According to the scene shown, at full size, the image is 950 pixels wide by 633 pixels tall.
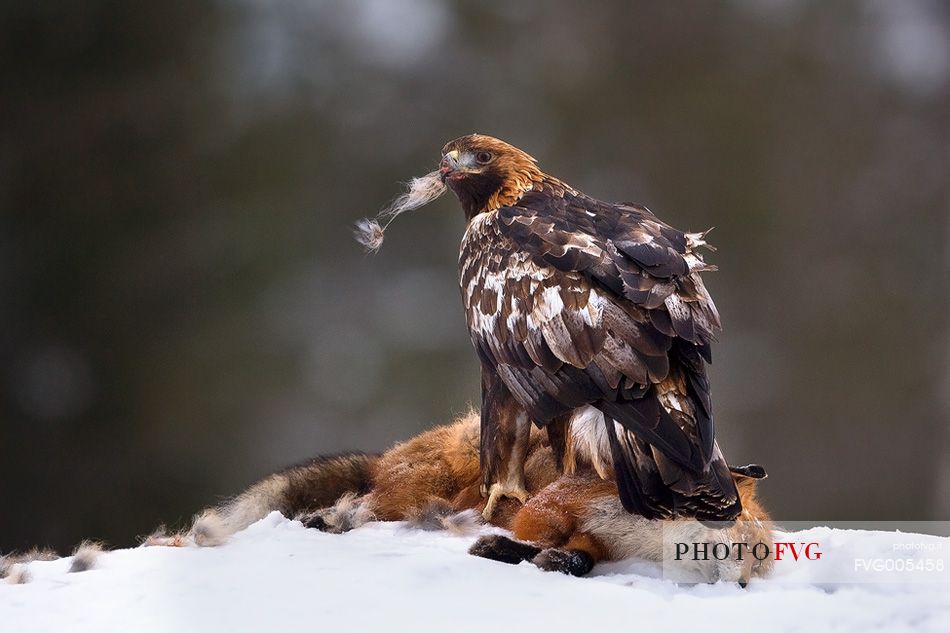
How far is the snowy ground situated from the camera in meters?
1.86

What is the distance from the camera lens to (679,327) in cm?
228

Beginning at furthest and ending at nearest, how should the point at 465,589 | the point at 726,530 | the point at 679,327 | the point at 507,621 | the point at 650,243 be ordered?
1. the point at 650,243
2. the point at 679,327
3. the point at 726,530
4. the point at 465,589
5. the point at 507,621

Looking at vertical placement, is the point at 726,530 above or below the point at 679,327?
below

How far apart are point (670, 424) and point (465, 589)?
51cm

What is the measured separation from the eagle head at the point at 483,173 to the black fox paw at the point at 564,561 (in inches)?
40.1

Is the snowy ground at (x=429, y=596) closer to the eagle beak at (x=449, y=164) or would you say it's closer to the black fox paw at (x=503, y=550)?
the black fox paw at (x=503, y=550)

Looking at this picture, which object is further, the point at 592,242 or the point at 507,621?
the point at 592,242

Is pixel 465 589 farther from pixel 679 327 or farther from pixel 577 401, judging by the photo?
pixel 679 327

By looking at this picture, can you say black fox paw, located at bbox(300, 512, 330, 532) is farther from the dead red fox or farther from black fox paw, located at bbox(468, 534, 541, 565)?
black fox paw, located at bbox(468, 534, 541, 565)

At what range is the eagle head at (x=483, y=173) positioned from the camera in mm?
2869

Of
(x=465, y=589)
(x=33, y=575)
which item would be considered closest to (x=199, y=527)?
(x=33, y=575)

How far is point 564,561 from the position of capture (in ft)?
6.93

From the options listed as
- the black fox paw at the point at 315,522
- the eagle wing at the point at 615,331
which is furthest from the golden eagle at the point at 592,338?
the black fox paw at the point at 315,522

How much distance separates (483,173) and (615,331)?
76cm
